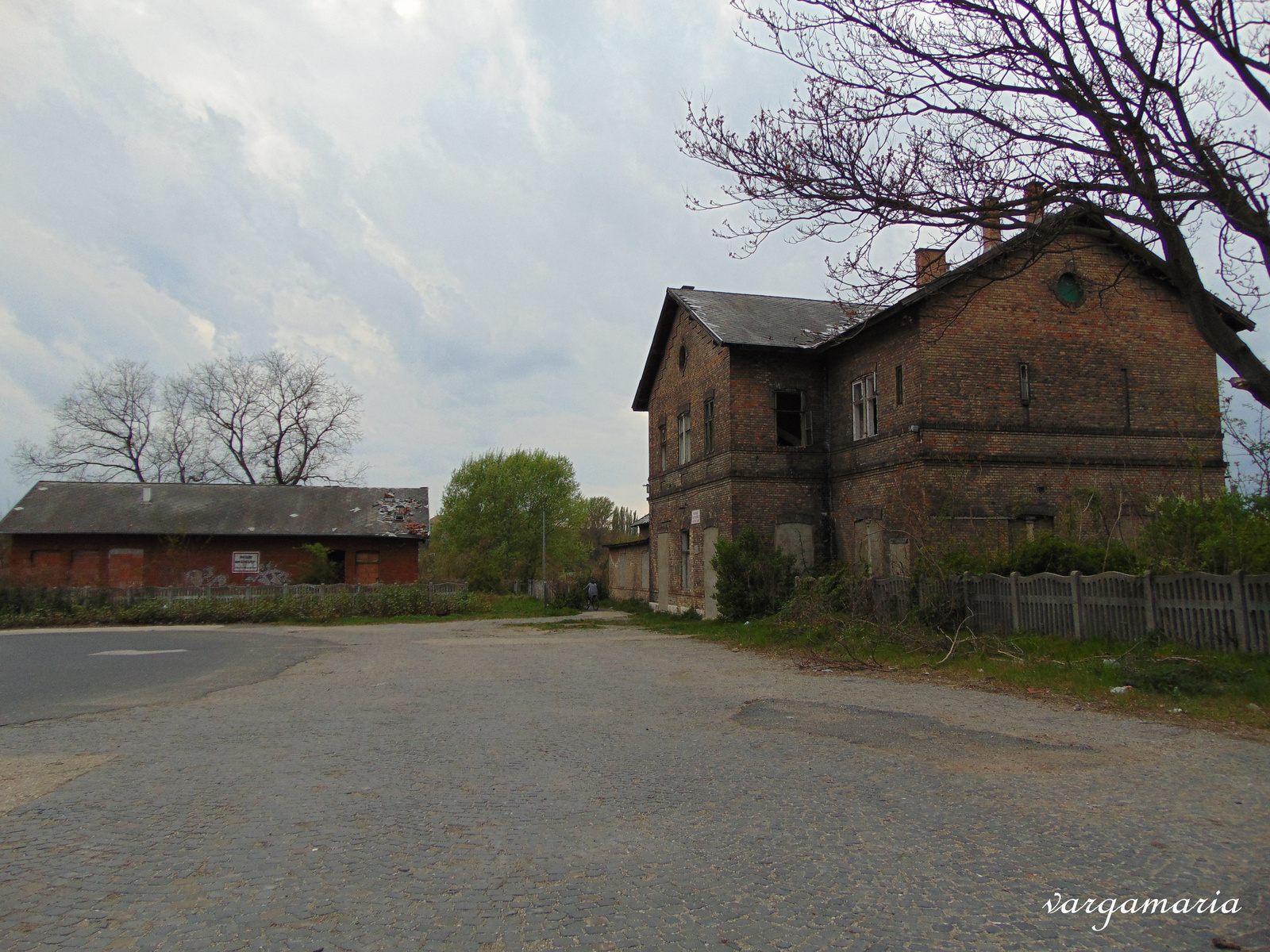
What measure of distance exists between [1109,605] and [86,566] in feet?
122

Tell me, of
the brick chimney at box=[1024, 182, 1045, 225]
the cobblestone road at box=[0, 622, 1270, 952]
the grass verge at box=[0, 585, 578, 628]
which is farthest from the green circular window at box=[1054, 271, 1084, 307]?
the grass verge at box=[0, 585, 578, 628]

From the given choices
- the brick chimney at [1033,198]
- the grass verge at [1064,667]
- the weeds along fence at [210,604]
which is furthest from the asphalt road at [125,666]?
the brick chimney at [1033,198]

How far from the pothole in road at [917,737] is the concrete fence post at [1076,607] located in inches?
192

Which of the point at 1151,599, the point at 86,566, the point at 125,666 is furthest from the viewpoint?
the point at 86,566

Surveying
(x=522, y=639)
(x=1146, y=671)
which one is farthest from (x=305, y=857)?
(x=522, y=639)

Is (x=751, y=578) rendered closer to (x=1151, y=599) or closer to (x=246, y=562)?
(x=1151, y=599)

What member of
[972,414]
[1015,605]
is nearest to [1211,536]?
[1015,605]

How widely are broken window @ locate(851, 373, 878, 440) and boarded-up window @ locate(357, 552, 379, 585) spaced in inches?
939

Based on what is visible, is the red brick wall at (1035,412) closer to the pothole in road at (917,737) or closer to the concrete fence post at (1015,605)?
the concrete fence post at (1015,605)

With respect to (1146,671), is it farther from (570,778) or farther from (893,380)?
(893,380)

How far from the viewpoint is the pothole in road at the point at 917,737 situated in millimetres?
6648

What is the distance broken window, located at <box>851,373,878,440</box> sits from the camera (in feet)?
69.0

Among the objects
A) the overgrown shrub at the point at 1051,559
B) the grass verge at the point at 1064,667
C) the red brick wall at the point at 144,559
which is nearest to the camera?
the grass verge at the point at 1064,667

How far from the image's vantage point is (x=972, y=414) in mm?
19281
